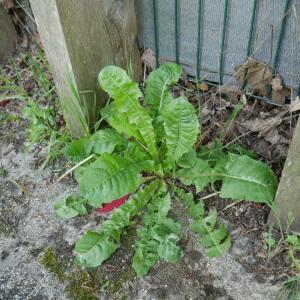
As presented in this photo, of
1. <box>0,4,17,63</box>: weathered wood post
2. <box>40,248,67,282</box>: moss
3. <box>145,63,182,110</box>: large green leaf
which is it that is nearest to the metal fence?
<box>145,63,182,110</box>: large green leaf

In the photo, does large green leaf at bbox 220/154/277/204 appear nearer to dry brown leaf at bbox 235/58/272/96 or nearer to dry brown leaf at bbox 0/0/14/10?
dry brown leaf at bbox 235/58/272/96

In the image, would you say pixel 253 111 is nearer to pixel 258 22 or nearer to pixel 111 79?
pixel 258 22

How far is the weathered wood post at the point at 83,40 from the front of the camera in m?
1.68

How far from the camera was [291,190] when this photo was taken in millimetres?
1494

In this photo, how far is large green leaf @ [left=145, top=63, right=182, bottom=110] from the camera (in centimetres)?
180

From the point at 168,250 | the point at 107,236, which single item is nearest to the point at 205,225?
the point at 168,250

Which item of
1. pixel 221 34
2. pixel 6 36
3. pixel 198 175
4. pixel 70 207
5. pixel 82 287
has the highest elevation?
pixel 221 34

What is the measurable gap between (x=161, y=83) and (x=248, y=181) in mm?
619

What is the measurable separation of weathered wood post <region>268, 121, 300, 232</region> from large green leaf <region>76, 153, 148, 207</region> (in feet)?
1.95

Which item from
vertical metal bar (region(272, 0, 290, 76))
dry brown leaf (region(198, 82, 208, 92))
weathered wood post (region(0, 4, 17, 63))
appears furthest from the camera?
weathered wood post (region(0, 4, 17, 63))

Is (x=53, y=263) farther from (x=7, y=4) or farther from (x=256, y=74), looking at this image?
(x=7, y=4)

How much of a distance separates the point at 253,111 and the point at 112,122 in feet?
2.58

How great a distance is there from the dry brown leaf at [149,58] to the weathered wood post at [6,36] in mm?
1001

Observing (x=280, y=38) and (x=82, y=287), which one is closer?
(x=82, y=287)
